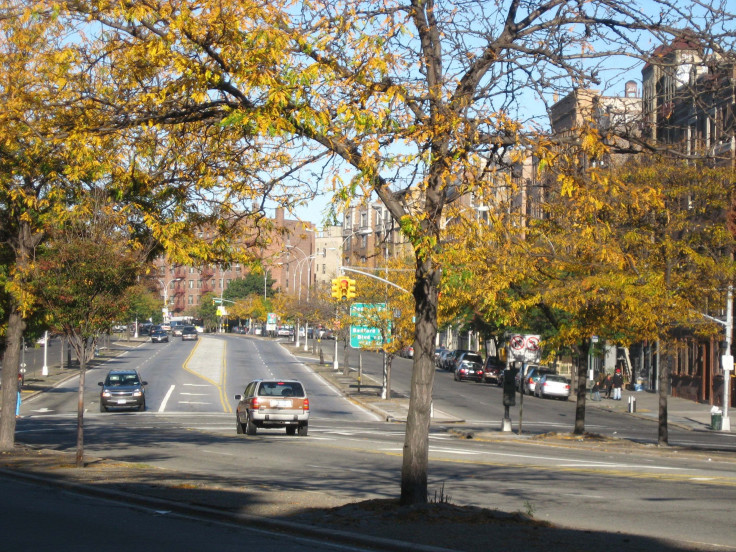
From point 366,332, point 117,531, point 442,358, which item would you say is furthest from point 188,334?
point 117,531

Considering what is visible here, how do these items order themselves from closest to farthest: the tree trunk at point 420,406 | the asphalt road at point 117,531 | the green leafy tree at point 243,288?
1. the asphalt road at point 117,531
2. the tree trunk at point 420,406
3. the green leafy tree at point 243,288

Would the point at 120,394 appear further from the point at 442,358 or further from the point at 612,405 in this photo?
the point at 442,358

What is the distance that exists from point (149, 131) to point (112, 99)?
72 centimetres

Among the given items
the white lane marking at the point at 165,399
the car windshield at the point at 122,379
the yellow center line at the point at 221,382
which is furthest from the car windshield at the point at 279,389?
the white lane marking at the point at 165,399

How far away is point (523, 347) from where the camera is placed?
109 feet

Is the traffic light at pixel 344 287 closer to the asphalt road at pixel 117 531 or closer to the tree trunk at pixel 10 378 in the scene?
the tree trunk at pixel 10 378

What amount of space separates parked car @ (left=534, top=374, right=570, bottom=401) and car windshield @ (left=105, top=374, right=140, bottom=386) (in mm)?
25889

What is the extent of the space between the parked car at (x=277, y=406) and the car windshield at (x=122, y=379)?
13412 mm

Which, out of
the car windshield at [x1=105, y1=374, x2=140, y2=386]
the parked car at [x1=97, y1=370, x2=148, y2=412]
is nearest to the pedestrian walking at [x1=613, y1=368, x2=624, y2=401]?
the parked car at [x1=97, y1=370, x2=148, y2=412]

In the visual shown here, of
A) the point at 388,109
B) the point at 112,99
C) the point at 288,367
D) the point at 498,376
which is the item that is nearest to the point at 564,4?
the point at 388,109

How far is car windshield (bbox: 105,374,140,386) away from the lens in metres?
40.4

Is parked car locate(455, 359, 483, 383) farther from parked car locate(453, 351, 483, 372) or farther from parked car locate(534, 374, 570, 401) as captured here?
parked car locate(534, 374, 570, 401)

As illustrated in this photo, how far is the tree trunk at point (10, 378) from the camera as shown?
20.9 meters

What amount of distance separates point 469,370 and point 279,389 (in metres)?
38.1
